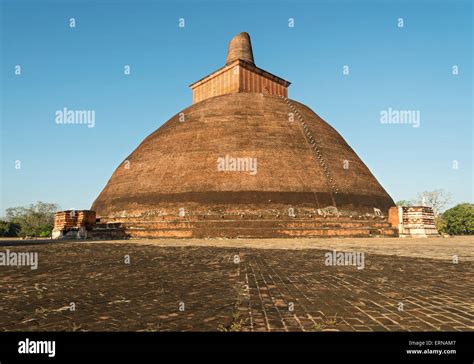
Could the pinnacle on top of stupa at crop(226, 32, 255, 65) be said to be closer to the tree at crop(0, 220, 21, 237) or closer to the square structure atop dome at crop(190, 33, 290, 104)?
the square structure atop dome at crop(190, 33, 290, 104)

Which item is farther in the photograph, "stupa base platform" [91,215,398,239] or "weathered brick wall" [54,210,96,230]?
"weathered brick wall" [54,210,96,230]

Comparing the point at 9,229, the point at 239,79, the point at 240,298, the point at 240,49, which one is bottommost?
the point at 9,229

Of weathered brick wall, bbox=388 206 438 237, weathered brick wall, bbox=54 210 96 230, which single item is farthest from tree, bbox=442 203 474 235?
weathered brick wall, bbox=54 210 96 230

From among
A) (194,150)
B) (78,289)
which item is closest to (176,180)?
(194,150)

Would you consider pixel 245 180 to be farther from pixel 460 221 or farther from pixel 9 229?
pixel 9 229

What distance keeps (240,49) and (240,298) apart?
127 feet

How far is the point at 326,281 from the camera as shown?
638 cm

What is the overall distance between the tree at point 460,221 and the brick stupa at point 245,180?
30990 millimetres

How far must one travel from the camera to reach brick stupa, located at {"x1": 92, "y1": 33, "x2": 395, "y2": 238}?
2398 cm

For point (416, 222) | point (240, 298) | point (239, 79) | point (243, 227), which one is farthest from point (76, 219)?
point (416, 222)

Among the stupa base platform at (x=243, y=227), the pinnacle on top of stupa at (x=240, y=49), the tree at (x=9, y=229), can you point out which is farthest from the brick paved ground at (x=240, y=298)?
the tree at (x=9, y=229)

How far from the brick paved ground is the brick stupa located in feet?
51.1

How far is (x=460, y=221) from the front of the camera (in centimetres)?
5328
